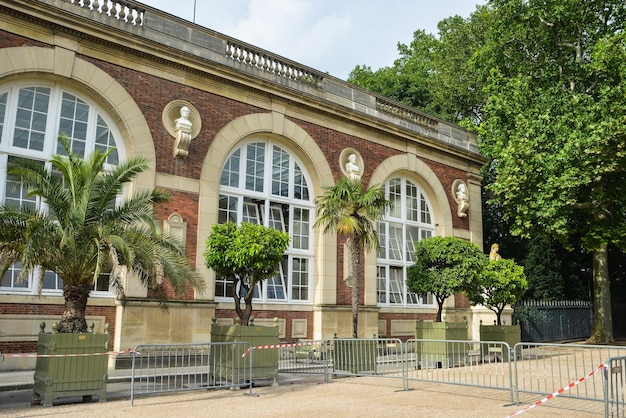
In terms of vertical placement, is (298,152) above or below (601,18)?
below

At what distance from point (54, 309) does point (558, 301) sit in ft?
77.2

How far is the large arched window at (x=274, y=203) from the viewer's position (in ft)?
57.4

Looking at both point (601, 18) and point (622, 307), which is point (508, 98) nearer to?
point (601, 18)

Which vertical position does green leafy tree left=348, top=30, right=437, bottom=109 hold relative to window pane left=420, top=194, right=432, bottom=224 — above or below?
above

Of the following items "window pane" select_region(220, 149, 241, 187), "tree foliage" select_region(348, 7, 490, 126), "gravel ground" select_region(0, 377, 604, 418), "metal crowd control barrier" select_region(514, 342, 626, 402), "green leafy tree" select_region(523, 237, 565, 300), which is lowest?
"gravel ground" select_region(0, 377, 604, 418)

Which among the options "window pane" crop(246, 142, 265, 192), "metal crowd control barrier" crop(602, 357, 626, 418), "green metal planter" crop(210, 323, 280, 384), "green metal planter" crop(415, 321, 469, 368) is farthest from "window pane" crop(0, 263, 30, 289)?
"metal crowd control barrier" crop(602, 357, 626, 418)

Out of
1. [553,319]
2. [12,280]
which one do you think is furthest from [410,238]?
[12,280]

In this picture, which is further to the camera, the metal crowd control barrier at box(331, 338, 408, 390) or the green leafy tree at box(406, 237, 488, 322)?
Answer: the green leafy tree at box(406, 237, 488, 322)

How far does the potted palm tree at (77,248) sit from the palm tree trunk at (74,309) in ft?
0.05

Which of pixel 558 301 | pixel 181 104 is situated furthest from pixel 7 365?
pixel 558 301

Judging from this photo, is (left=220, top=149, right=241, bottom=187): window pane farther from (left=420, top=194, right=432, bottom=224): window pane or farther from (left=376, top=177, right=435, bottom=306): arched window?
(left=420, top=194, right=432, bottom=224): window pane

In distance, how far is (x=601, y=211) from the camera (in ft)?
76.7

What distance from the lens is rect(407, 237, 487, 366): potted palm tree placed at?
17.0 meters

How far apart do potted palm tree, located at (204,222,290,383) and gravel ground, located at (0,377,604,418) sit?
1.66 feet
